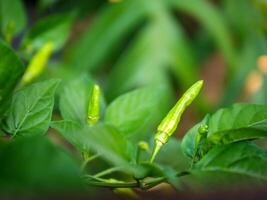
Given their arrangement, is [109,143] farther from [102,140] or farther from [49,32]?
[49,32]

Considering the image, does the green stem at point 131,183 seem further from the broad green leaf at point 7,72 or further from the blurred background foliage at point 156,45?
the blurred background foliage at point 156,45

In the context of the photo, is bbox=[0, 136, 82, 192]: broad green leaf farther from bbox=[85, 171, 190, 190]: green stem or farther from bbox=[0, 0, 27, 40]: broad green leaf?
bbox=[0, 0, 27, 40]: broad green leaf

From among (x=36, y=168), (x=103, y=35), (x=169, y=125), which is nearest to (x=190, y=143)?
(x=169, y=125)

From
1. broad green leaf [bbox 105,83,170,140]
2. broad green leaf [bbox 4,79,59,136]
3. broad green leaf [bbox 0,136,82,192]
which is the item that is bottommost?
broad green leaf [bbox 105,83,170,140]

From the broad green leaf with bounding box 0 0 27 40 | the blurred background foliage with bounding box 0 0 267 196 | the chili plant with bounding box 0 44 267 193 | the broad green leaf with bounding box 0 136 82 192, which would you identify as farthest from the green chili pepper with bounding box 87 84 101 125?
the blurred background foliage with bounding box 0 0 267 196

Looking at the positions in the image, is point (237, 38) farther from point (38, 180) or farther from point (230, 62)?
point (38, 180)

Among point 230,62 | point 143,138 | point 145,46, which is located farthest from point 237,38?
point 143,138
